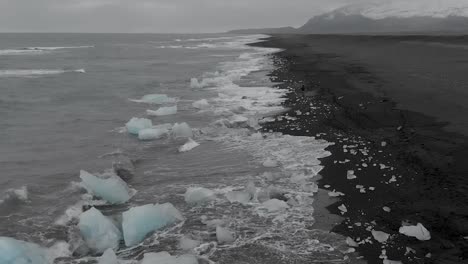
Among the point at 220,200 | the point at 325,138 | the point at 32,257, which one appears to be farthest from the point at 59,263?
the point at 325,138

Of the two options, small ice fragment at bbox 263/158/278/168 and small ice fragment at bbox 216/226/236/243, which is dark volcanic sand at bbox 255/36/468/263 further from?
small ice fragment at bbox 216/226/236/243

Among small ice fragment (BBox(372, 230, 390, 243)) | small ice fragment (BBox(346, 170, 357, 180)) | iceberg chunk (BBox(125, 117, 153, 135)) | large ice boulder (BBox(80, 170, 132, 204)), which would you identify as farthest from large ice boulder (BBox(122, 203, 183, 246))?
iceberg chunk (BBox(125, 117, 153, 135))

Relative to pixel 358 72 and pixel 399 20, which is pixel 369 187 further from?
pixel 399 20

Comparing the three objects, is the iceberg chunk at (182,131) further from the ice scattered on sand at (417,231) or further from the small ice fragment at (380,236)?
the ice scattered on sand at (417,231)

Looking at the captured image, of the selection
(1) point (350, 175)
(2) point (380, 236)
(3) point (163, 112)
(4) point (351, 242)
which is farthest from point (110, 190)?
(3) point (163, 112)

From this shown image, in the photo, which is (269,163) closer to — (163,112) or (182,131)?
(182,131)

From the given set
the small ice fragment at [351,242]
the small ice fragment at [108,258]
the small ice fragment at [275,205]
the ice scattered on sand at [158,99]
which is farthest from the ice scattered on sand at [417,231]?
the ice scattered on sand at [158,99]
